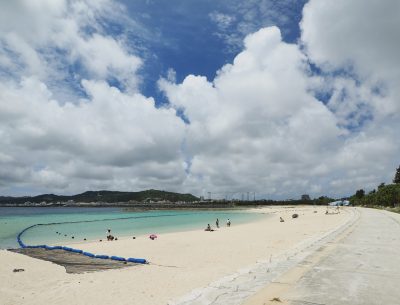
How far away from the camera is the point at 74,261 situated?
→ 17.9 metres

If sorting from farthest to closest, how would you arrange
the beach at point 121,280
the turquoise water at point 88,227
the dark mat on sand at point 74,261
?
the turquoise water at point 88,227 < the dark mat on sand at point 74,261 < the beach at point 121,280

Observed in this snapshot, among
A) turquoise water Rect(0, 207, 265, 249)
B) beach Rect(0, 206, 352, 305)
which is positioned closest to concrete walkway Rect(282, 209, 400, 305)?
beach Rect(0, 206, 352, 305)

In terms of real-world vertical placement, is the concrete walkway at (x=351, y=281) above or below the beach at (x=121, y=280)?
above

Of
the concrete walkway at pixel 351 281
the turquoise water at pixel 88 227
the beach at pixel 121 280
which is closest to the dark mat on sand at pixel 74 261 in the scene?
the beach at pixel 121 280

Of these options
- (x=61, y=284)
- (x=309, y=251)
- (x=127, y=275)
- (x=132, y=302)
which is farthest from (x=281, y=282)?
(x=61, y=284)

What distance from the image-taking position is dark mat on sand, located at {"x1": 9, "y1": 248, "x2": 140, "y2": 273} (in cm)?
1575

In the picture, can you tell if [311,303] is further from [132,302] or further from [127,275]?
[127,275]

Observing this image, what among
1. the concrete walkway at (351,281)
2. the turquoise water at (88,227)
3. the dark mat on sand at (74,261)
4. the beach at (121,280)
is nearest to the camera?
the concrete walkway at (351,281)

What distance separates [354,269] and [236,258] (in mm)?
7977

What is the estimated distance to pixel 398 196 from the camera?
80750 mm

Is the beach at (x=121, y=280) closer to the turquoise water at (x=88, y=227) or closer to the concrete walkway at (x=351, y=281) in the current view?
the concrete walkway at (x=351, y=281)

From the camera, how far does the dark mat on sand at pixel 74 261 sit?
15750 millimetres

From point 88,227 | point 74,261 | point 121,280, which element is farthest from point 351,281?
point 88,227

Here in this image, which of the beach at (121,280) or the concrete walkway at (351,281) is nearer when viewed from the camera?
the concrete walkway at (351,281)
